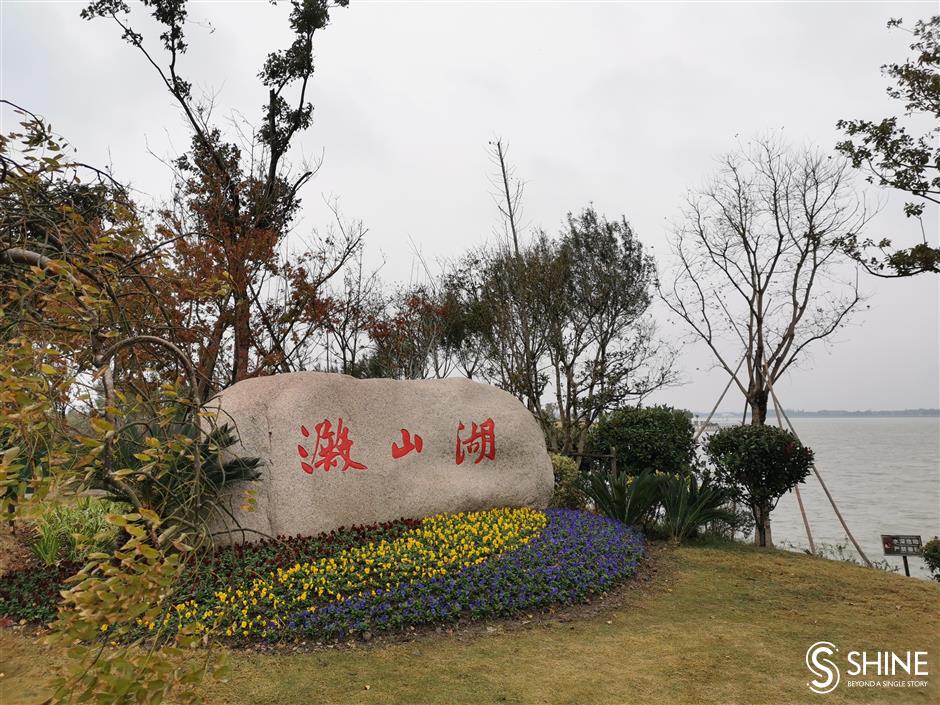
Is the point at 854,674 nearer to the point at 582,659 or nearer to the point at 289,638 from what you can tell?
the point at 582,659

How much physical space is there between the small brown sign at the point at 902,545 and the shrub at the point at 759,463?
146 centimetres

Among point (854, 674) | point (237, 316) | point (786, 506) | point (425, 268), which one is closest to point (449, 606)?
point (854, 674)

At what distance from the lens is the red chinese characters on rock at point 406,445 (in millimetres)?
7426

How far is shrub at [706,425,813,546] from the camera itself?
8.06 metres

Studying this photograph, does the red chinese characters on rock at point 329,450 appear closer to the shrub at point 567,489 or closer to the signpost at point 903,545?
the shrub at point 567,489

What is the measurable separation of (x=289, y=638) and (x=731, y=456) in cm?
588

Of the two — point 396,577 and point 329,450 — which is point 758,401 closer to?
point 329,450

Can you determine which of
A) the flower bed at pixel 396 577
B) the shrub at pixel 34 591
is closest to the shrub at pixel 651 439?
the flower bed at pixel 396 577

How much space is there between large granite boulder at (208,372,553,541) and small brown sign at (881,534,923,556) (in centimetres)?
444

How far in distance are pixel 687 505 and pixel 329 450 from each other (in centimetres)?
445

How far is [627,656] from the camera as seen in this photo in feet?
14.8

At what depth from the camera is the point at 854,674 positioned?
169 inches

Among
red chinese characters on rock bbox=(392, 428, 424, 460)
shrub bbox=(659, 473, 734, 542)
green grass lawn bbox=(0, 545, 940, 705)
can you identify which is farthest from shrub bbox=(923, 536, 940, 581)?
red chinese characters on rock bbox=(392, 428, 424, 460)

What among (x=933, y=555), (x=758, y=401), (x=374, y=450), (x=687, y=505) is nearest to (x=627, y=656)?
(x=374, y=450)
